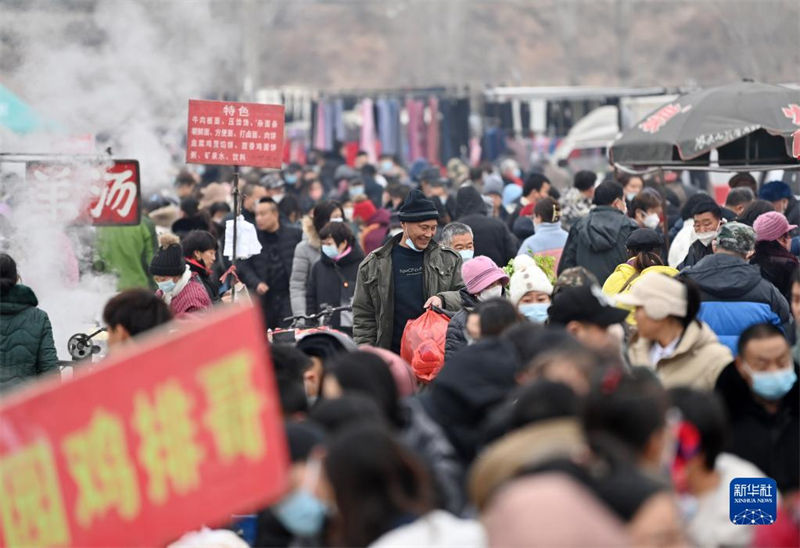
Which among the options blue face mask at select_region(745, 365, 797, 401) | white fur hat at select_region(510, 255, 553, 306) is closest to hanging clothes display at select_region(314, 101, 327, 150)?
white fur hat at select_region(510, 255, 553, 306)

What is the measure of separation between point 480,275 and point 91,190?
3.29m

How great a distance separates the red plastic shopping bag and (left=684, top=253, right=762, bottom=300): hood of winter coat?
4.57ft

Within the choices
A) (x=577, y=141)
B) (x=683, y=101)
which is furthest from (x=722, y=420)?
(x=577, y=141)

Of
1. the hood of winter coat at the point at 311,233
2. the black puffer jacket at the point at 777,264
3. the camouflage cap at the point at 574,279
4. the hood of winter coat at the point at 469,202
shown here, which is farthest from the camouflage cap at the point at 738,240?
the hood of winter coat at the point at 469,202

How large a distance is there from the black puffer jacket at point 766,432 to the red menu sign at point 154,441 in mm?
2244

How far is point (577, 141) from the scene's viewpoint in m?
25.4

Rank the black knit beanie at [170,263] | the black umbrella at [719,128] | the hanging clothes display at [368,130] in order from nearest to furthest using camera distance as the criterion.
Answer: the black knit beanie at [170,263] < the black umbrella at [719,128] < the hanging clothes display at [368,130]

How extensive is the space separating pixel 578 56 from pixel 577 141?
39525mm

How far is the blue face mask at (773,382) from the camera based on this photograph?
540 centimetres

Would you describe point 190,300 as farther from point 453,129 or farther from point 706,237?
point 453,129

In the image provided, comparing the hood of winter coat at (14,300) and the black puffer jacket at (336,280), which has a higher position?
the hood of winter coat at (14,300)

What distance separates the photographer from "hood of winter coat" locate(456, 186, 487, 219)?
12555 mm

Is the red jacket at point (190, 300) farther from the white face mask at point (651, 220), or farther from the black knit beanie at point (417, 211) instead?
the white face mask at point (651, 220)

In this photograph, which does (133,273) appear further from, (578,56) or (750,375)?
(578,56)
